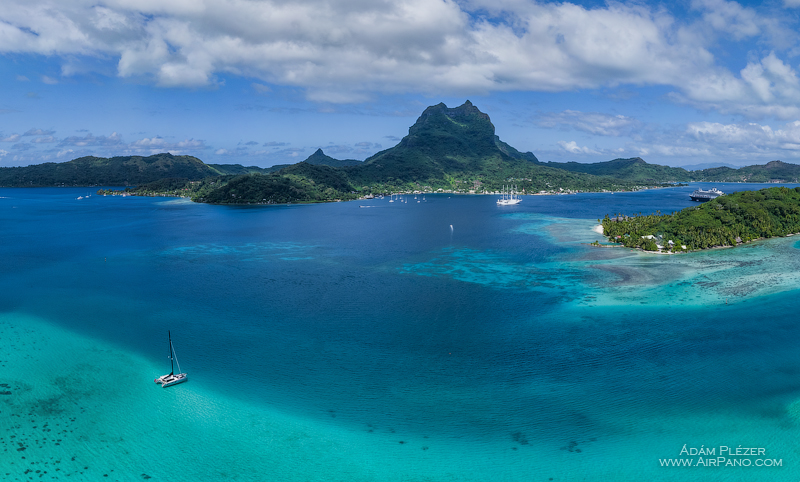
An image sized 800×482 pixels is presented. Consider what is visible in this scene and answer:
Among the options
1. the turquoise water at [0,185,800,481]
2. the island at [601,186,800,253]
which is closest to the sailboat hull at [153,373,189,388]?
the turquoise water at [0,185,800,481]

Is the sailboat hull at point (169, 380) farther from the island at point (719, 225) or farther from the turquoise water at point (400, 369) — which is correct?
the island at point (719, 225)

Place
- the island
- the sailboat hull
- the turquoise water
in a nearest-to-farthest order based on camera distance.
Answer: the turquoise water, the sailboat hull, the island

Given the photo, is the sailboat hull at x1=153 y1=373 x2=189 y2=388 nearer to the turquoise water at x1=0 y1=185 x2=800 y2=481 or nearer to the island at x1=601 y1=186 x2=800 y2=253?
the turquoise water at x1=0 y1=185 x2=800 y2=481

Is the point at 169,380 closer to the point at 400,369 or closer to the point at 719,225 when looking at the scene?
the point at 400,369

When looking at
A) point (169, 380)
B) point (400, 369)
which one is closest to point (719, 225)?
point (400, 369)

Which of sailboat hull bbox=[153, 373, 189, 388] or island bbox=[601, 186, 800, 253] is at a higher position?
island bbox=[601, 186, 800, 253]

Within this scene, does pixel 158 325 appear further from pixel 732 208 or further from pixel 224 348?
pixel 732 208

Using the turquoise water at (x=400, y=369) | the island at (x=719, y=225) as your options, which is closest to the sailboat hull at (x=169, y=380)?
the turquoise water at (x=400, y=369)
